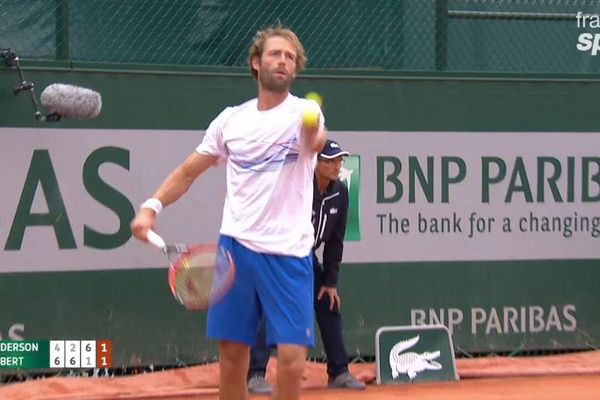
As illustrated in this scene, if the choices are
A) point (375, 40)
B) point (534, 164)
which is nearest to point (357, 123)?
point (375, 40)

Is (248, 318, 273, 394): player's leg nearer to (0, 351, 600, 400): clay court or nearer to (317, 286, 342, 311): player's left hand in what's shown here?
(0, 351, 600, 400): clay court

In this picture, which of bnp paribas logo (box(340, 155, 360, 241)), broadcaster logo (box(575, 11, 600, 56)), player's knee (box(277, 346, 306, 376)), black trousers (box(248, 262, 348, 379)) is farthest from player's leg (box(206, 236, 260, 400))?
broadcaster logo (box(575, 11, 600, 56))

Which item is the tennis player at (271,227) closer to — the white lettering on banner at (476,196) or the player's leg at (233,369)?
the player's leg at (233,369)

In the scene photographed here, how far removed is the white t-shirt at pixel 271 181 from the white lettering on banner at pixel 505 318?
3.13 metres

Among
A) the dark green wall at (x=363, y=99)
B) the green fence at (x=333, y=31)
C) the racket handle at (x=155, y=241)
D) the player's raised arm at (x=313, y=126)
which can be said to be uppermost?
the green fence at (x=333, y=31)

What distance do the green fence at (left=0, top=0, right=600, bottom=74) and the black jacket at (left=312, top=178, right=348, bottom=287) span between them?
4.71 feet

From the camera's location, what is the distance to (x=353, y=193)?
7625mm

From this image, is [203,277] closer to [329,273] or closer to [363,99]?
[329,273]

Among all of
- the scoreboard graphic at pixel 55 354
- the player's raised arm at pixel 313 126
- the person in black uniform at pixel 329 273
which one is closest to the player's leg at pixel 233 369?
the player's raised arm at pixel 313 126

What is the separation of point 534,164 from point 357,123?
4.25 feet

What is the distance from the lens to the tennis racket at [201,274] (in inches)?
187

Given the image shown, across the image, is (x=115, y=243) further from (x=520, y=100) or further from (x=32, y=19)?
(x=520, y=100)

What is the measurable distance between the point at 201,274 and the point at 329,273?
2.18 meters

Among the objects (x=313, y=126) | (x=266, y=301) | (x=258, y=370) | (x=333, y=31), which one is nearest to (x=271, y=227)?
Answer: (x=266, y=301)
